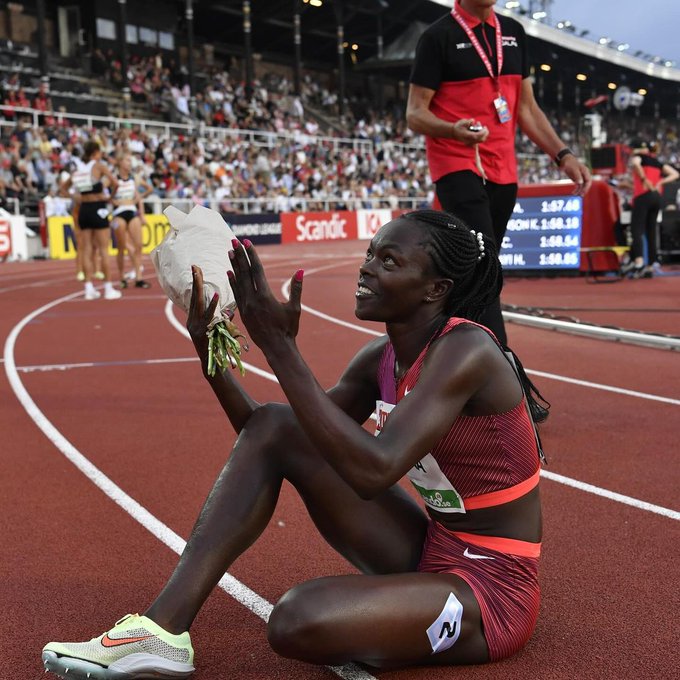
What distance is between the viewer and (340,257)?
20.7 m

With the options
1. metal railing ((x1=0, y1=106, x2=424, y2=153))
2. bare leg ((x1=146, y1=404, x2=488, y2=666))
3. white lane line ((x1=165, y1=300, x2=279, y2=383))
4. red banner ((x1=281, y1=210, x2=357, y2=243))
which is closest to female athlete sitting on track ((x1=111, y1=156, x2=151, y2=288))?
white lane line ((x1=165, y1=300, x2=279, y2=383))

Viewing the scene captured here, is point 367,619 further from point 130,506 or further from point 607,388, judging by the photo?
point 607,388

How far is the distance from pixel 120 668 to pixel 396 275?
115 cm

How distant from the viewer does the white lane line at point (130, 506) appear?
107 inches

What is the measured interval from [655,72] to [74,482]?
6246 centimetres

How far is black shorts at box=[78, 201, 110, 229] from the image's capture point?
12.0m

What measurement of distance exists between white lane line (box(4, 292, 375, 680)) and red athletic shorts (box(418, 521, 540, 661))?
1.09 feet

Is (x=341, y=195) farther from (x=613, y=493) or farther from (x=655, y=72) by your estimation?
(x=655, y=72)

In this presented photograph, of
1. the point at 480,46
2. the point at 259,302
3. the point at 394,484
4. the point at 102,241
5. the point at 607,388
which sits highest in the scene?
the point at 480,46

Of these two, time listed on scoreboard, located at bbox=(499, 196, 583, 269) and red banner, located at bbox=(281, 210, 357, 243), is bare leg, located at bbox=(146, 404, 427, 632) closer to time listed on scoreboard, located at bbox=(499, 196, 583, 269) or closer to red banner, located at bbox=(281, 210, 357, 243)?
time listed on scoreboard, located at bbox=(499, 196, 583, 269)

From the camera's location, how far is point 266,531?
348cm

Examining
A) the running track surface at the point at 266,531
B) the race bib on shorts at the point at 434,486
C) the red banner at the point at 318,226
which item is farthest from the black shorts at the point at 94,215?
the red banner at the point at 318,226

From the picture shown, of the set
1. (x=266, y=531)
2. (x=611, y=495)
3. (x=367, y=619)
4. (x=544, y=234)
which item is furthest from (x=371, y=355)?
(x=544, y=234)

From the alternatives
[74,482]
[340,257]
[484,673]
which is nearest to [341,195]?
[340,257]
